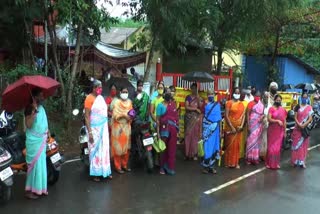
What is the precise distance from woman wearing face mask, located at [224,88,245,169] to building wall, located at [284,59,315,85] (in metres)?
14.1

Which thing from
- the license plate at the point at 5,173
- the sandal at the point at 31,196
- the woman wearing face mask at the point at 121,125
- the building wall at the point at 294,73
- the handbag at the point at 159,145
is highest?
the building wall at the point at 294,73

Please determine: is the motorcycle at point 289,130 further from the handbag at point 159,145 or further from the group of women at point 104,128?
the group of women at point 104,128

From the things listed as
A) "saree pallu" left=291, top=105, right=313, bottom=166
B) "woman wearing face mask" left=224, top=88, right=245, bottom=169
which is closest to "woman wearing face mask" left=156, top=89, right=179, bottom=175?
"woman wearing face mask" left=224, top=88, right=245, bottom=169

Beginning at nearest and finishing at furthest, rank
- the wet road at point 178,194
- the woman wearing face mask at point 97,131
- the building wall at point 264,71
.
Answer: the wet road at point 178,194, the woman wearing face mask at point 97,131, the building wall at point 264,71

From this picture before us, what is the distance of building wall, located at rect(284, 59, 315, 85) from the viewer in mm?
22205

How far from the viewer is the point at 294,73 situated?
2286 cm

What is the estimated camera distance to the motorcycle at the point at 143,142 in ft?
26.1

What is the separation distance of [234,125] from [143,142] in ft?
6.41

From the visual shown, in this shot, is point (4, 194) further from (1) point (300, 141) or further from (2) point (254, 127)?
(1) point (300, 141)

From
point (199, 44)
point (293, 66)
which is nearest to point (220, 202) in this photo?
point (199, 44)

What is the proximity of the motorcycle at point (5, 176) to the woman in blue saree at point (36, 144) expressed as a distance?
36 cm

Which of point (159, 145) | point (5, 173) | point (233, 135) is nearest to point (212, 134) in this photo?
point (233, 135)

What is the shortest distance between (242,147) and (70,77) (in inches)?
175

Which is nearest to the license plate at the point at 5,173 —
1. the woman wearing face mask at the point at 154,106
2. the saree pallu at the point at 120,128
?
the saree pallu at the point at 120,128
